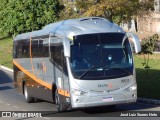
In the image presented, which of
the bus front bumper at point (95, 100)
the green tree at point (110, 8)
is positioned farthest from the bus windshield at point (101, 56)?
the green tree at point (110, 8)

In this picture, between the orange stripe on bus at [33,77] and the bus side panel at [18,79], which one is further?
the bus side panel at [18,79]

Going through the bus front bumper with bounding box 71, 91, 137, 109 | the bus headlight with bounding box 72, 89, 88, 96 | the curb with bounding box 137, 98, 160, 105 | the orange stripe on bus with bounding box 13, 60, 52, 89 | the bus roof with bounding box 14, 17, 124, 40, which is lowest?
the curb with bounding box 137, 98, 160, 105

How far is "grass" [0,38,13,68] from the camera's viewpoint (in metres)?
46.7

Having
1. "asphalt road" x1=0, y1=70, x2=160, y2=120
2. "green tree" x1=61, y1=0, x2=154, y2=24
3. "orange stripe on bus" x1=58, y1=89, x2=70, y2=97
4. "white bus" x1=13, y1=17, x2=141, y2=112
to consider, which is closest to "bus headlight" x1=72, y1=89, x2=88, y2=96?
"white bus" x1=13, y1=17, x2=141, y2=112

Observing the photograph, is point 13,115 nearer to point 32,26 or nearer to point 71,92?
point 71,92

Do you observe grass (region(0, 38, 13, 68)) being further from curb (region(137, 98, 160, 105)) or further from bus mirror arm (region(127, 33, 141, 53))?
bus mirror arm (region(127, 33, 141, 53))

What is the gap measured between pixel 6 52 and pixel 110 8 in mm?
20269

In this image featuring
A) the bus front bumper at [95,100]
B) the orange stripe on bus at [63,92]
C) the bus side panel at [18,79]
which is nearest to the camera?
the bus front bumper at [95,100]

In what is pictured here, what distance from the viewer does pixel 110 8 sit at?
36.7 meters

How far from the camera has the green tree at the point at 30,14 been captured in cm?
5369

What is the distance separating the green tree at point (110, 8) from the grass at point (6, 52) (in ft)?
27.5

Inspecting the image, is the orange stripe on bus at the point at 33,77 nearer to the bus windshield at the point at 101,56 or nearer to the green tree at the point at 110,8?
the bus windshield at the point at 101,56

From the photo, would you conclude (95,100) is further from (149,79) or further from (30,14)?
(30,14)

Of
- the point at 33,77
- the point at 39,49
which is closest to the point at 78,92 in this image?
the point at 39,49
